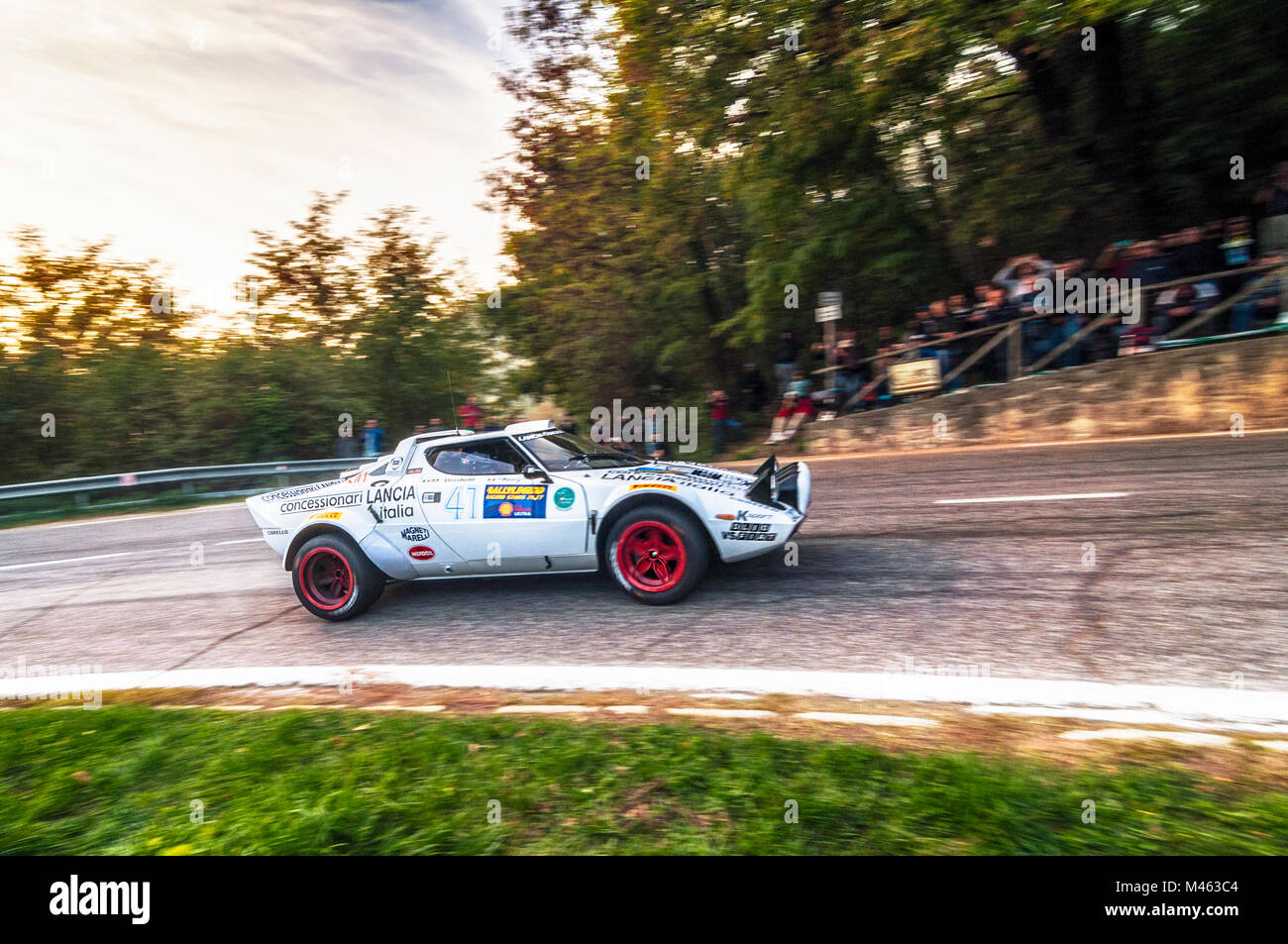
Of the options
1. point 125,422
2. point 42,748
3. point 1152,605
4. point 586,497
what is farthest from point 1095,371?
point 125,422

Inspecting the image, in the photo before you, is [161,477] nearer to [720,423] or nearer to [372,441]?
[372,441]

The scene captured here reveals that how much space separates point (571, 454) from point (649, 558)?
3.71 feet

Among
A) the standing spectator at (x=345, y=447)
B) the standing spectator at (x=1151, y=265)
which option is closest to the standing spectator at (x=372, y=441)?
the standing spectator at (x=345, y=447)

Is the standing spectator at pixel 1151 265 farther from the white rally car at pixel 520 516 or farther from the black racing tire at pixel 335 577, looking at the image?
the black racing tire at pixel 335 577

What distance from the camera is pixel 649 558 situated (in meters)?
6.24

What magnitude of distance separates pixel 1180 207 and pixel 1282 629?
12.8 meters

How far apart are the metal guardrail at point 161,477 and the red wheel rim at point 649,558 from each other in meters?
12.3

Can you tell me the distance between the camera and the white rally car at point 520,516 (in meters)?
6.07

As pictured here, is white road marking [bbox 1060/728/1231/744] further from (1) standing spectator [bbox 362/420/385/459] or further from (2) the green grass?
(1) standing spectator [bbox 362/420/385/459]

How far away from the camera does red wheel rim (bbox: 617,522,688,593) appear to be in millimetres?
6140

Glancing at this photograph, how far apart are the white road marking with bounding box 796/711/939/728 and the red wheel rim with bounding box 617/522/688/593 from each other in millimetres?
2013
